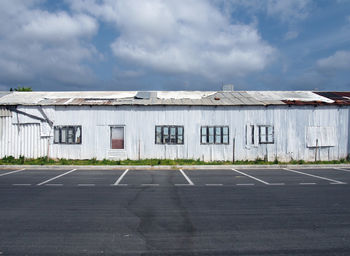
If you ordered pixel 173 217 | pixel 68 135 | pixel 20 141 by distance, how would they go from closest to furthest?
pixel 173 217, pixel 20 141, pixel 68 135

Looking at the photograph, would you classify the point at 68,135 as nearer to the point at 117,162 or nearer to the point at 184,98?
the point at 117,162

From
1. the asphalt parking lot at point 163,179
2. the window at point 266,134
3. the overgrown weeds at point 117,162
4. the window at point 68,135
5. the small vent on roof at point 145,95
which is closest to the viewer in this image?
the asphalt parking lot at point 163,179

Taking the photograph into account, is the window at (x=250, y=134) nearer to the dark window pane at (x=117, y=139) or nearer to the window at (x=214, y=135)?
the window at (x=214, y=135)

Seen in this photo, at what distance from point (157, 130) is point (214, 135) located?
3.87 m

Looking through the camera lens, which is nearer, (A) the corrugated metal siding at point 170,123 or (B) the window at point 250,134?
(A) the corrugated metal siding at point 170,123

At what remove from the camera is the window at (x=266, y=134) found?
1808 centimetres

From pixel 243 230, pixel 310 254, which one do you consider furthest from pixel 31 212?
pixel 310 254

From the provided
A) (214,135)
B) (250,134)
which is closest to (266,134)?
(250,134)

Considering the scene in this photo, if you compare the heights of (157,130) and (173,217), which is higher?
(157,130)

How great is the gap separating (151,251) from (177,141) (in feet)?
43.6

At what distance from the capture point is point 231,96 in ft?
67.1

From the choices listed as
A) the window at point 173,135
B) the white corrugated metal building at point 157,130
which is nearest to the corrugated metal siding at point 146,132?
the white corrugated metal building at point 157,130

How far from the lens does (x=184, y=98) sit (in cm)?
1953

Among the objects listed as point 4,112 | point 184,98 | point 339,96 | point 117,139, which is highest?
point 339,96
